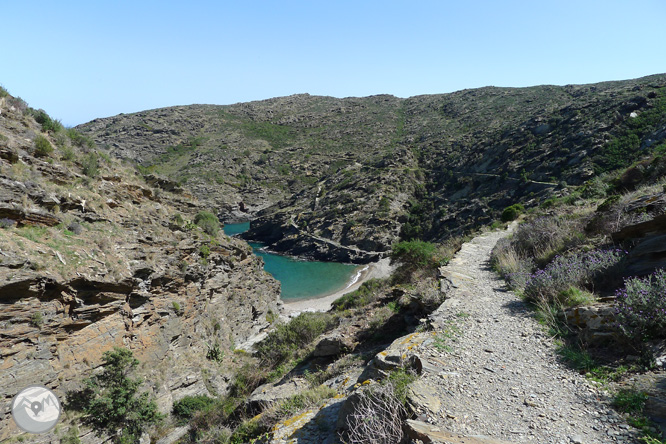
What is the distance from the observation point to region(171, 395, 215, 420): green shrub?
1280cm

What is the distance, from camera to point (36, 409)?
920 cm

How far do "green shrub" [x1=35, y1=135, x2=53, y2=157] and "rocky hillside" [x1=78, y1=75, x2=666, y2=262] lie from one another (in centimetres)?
1356

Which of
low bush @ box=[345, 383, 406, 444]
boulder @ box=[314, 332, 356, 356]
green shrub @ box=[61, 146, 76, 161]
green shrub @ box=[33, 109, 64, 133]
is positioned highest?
green shrub @ box=[33, 109, 64, 133]

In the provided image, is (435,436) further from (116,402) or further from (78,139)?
(78,139)

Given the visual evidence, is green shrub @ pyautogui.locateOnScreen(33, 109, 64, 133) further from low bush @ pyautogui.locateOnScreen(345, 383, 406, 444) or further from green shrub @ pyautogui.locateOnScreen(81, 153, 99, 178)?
low bush @ pyautogui.locateOnScreen(345, 383, 406, 444)

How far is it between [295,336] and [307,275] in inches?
1402

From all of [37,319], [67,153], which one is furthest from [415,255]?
[67,153]

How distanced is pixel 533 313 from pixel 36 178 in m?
17.7

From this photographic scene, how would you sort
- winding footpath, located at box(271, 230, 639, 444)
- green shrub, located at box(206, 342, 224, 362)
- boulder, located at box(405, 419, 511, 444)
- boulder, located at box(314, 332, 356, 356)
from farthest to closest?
green shrub, located at box(206, 342, 224, 362), boulder, located at box(314, 332, 356, 356), winding footpath, located at box(271, 230, 639, 444), boulder, located at box(405, 419, 511, 444)

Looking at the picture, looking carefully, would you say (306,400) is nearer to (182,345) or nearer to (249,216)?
(182,345)

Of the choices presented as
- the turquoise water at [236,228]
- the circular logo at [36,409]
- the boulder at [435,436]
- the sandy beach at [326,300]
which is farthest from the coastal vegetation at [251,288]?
the turquoise water at [236,228]

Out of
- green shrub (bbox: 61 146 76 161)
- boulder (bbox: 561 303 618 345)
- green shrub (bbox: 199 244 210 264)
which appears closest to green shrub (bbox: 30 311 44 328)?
green shrub (bbox: 61 146 76 161)

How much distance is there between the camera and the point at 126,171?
65.2ft

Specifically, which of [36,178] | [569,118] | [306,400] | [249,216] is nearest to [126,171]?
[36,178]
